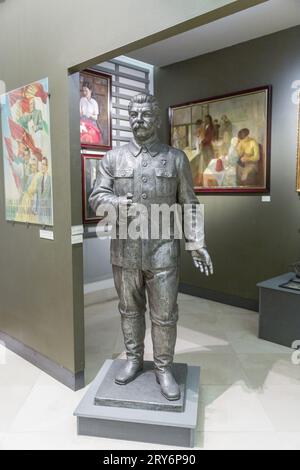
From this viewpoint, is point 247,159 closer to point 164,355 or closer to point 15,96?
point 15,96

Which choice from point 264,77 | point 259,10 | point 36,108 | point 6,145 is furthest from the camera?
point 264,77

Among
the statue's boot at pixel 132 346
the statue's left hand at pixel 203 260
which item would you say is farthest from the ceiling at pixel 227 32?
the statue's boot at pixel 132 346

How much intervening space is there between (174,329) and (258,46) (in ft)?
11.9

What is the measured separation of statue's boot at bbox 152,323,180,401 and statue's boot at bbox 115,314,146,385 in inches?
5.6

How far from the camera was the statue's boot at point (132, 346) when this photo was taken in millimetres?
2438

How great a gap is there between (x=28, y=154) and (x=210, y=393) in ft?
7.49

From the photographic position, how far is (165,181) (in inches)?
88.9

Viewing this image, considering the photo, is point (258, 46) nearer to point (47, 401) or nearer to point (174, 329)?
point (174, 329)

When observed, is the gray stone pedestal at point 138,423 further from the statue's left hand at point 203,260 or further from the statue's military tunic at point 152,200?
the statue's left hand at point 203,260

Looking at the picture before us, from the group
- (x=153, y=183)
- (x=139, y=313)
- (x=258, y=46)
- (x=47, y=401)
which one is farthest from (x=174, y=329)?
(x=258, y=46)

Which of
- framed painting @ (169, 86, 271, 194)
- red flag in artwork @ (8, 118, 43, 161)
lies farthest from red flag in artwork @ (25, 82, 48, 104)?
framed painting @ (169, 86, 271, 194)

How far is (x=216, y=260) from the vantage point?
5.12 m

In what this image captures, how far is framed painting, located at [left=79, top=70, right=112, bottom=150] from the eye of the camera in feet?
15.2

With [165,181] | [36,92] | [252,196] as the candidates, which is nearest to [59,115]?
[36,92]
